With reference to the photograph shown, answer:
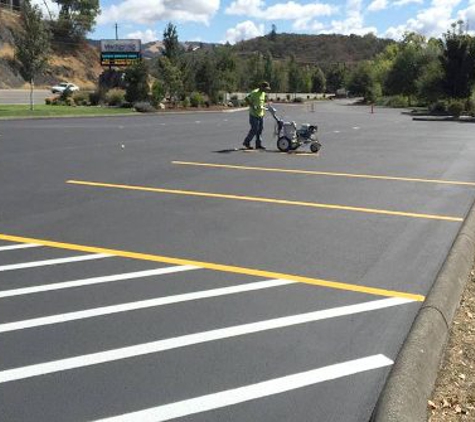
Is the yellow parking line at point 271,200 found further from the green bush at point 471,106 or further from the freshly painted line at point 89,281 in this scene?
the green bush at point 471,106

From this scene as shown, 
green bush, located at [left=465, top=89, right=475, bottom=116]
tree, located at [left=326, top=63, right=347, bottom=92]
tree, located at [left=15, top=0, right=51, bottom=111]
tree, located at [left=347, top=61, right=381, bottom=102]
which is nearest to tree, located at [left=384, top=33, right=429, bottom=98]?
tree, located at [left=347, top=61, right=381, bottom=102]

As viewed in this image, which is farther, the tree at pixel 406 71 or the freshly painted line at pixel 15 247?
the tree at pixel 406 71

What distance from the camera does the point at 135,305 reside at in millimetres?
5277

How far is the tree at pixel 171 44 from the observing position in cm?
4701

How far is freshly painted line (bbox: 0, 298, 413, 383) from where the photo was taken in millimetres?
4133

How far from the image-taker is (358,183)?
38.8 ft

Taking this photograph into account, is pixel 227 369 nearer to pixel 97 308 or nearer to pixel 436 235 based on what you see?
pixel 97 308

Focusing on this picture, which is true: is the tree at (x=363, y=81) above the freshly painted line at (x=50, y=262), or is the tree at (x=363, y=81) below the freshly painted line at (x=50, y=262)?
above

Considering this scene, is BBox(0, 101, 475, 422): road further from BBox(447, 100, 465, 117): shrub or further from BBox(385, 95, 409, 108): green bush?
BBox(385, 95, 409, 108): green bush

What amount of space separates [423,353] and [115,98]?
45.1m

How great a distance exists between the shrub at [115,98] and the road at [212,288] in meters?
35.0

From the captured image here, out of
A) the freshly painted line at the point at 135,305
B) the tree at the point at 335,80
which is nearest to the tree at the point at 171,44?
the freshly painted line at the point at 135,305

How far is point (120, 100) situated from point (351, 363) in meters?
44.6

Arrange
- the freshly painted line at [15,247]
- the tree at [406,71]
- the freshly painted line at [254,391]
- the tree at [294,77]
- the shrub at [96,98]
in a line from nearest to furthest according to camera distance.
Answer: the freshly painted line at [254,391]
the freshly painted line at [15,247]
the shrub at [96,98]
the tree at [406,71]
the tree at [294,77]
